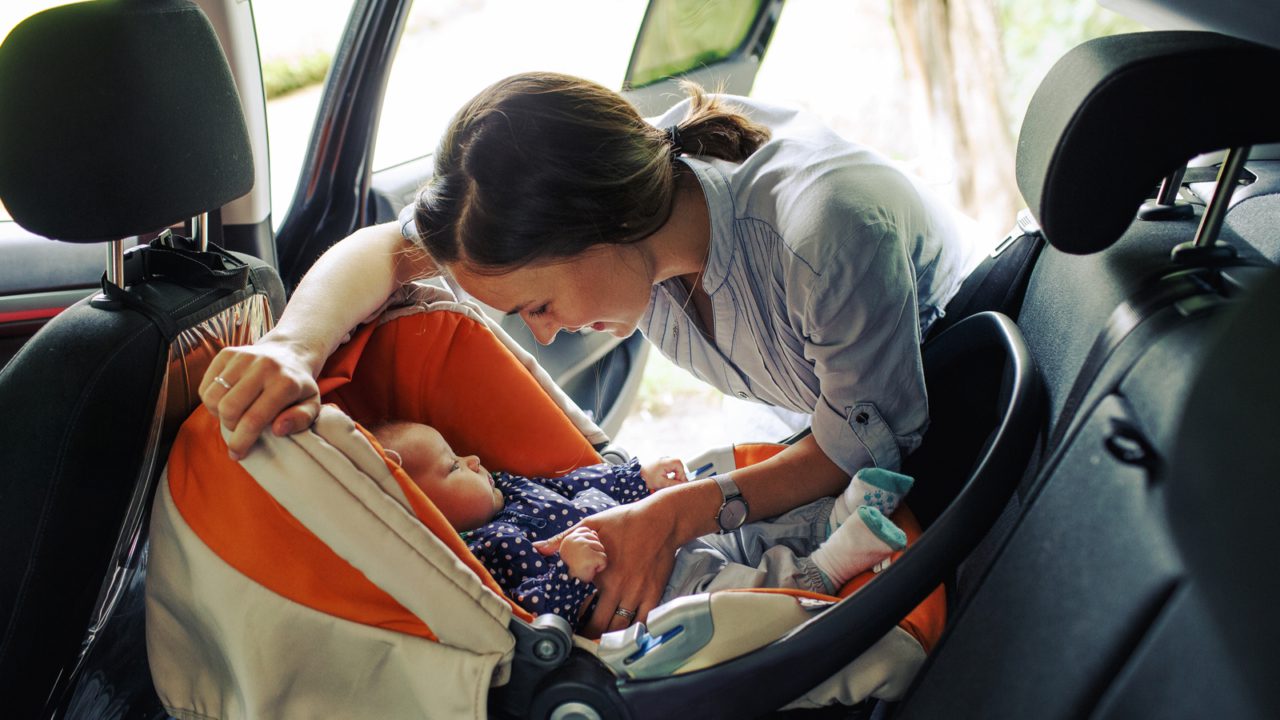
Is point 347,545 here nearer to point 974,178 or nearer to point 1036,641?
point 1036,641

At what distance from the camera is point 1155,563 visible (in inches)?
31.4

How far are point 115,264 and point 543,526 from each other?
2.20ft

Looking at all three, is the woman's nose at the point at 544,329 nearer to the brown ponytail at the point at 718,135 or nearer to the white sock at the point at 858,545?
the brown ponytail at the point at 718,135

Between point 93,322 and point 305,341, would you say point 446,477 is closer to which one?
point 305,341

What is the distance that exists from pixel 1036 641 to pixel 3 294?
68.0 inches

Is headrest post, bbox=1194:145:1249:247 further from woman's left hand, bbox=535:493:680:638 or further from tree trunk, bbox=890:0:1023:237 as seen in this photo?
tree trunk, bbox=890:0:1023:237

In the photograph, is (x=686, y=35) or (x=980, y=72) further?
(x=980, y=72)

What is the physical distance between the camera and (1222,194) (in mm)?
945

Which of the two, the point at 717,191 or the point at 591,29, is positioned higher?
the point at 717,191

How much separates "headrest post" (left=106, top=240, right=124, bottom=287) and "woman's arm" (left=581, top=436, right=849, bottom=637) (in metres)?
0.68

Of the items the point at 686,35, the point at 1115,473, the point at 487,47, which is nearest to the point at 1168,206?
the point at 1115,473

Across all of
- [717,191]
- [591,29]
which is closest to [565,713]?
[717,191]

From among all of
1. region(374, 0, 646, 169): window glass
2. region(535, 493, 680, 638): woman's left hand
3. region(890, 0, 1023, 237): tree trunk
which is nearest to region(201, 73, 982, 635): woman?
region(535, 493, 680, 638): woman's left hand

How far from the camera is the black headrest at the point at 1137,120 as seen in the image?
86 centimetres
